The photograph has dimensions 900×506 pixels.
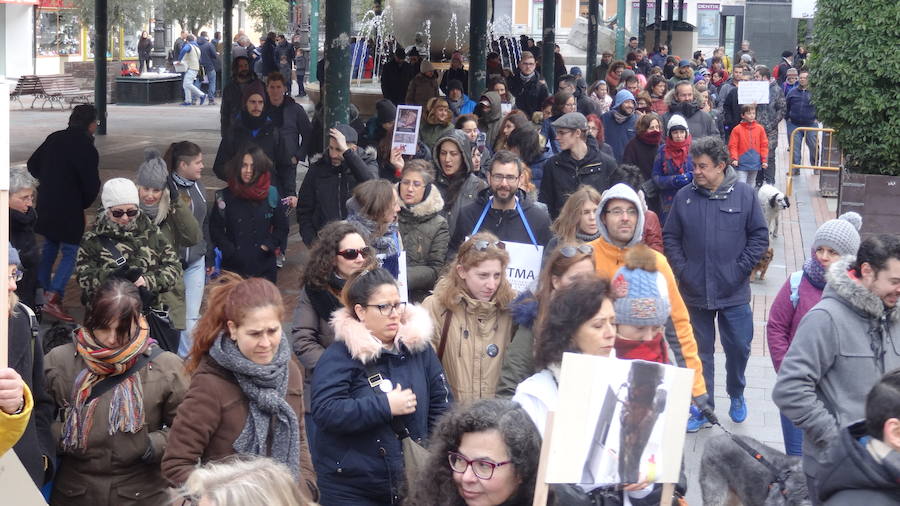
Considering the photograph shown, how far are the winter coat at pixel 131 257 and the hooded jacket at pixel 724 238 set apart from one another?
3.23 meters

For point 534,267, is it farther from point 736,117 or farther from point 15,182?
point 736,117

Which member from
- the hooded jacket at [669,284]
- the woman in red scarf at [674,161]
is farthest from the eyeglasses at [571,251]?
the woman in red scarf at [674,161]

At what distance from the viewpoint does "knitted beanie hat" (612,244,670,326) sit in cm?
548

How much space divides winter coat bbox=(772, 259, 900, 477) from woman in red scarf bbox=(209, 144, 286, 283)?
476 cm

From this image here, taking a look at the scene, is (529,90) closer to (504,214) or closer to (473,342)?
(504,214)

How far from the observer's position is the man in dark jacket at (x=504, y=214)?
752cm

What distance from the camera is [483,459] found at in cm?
364

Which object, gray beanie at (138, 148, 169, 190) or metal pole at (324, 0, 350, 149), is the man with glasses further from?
metal pole at (324, 0, 350, 149)

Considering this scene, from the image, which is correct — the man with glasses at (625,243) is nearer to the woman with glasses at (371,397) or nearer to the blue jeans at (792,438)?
the blue jeans at (792,438)

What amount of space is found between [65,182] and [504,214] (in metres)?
4.74

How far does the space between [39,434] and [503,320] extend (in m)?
1.97

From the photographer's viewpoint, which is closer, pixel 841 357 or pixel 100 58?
pixel 841 357

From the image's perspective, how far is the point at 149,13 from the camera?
148ft

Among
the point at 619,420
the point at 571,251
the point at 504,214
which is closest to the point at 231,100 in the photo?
the point at 504,214
